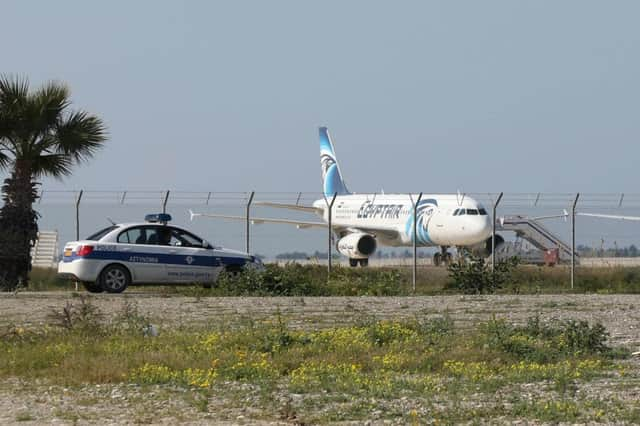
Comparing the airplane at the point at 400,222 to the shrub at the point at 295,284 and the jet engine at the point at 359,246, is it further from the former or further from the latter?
the shrub at the point at 295,284

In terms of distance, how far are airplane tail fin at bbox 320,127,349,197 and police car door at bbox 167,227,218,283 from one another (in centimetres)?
3868

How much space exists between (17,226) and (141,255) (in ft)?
11.9

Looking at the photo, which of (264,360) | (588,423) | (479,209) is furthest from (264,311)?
(479,209)

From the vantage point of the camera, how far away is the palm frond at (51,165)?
97.8 feet

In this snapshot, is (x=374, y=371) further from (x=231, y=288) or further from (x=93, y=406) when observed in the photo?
(x=231, y=288)

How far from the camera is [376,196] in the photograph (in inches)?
2280

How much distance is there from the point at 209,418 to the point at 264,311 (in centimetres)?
1071

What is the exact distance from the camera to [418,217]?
168ft

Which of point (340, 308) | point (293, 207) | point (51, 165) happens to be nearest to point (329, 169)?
point (293, 207)

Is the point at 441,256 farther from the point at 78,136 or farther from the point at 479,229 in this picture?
the point at 78,136

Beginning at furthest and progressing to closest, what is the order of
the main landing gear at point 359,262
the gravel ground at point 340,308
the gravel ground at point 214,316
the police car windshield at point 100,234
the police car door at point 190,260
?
the main landing gear at point 359,262, the police car door at point 190,260, the police car windshield at point 100,234, the gravel ground at point 340,308, the gravel ground at point 214,316

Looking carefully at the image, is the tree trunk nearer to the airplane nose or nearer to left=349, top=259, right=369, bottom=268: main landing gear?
the airplane nose

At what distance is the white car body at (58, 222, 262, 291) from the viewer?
86.2 ft

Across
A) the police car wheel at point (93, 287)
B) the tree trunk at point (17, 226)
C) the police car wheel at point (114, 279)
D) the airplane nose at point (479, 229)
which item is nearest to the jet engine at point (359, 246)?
the airplane nose at point (479, 229)
